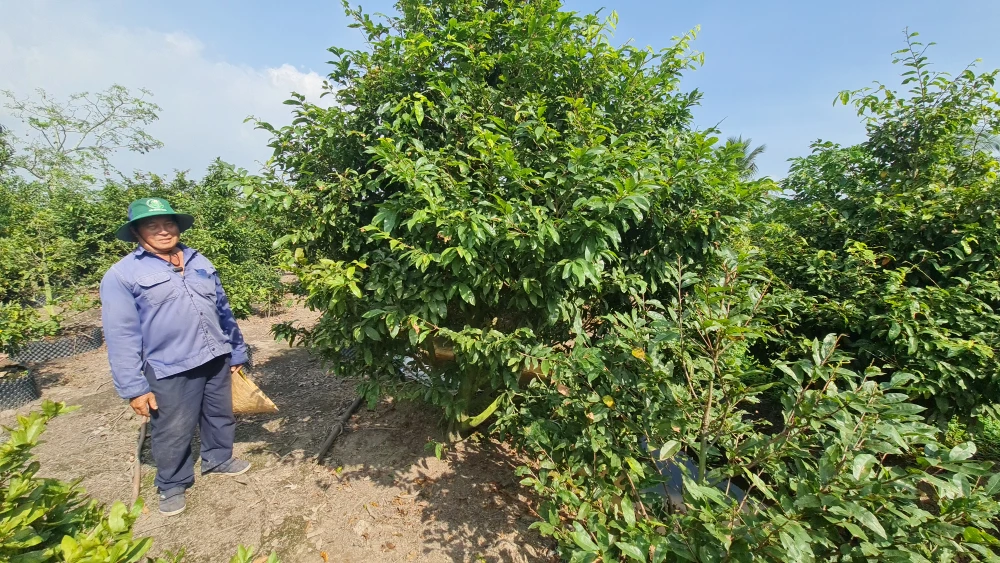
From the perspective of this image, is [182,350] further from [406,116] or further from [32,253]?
[32,253]

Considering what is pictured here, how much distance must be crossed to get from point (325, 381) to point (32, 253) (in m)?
5.31

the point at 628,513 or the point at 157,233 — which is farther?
the point at 157,233

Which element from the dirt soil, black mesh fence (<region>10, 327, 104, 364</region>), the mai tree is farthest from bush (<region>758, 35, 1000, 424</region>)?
black mesh fence (<region>10, 327, 104, 364</region>)

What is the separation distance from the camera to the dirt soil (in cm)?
266

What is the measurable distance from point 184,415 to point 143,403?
26 cm

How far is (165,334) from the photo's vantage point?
9.12 feet

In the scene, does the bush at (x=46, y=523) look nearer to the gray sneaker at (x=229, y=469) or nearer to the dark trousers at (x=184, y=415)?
the dark trousers at (x=184, y=415)

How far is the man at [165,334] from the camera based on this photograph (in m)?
2.64

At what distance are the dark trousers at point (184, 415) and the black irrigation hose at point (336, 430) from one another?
29.4 inches

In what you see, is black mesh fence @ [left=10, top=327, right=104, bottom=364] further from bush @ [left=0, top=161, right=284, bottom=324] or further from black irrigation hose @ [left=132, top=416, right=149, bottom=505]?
black irrigation hose @ [left=132, top=416, right=149, bottom=505]

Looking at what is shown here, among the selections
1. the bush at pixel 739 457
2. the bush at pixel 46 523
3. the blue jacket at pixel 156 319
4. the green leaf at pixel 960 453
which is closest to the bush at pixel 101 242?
the blue jacket at pixel 156 319

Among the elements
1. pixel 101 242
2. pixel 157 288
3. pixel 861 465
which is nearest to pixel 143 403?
pixel 157 288

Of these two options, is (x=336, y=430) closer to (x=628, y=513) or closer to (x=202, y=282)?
(x=202, y=282)

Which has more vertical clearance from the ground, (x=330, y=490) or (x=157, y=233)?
(x=157, y=233)
